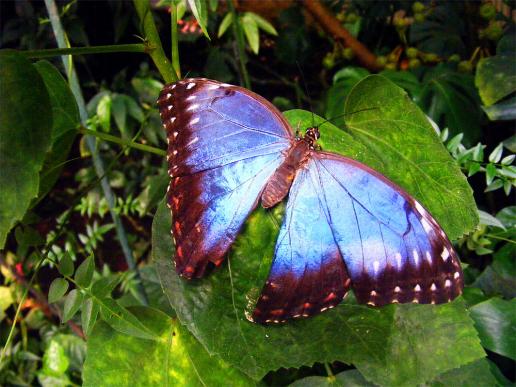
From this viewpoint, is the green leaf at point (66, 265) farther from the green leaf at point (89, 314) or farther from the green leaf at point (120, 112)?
the green leaf at point (120, 112)

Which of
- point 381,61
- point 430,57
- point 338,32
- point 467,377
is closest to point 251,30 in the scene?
point 338,32

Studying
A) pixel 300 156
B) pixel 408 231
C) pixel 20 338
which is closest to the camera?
pixel 408 231

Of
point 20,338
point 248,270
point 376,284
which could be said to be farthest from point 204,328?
point 20,338

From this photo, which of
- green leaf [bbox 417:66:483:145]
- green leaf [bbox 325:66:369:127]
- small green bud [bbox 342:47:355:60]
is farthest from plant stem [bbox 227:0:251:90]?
green leaf [bbox 417:66:483:145]

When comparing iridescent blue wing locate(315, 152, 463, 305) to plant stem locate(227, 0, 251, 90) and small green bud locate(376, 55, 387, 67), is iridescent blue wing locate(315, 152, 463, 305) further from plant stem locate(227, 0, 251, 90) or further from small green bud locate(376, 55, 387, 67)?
small green bud locate(376, 55, 387, 67)

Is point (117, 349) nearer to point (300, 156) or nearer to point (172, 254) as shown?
point (172, 254)

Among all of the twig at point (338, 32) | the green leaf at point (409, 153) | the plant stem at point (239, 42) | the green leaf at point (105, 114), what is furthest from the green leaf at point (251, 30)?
the green leaf at point (409, 153)
